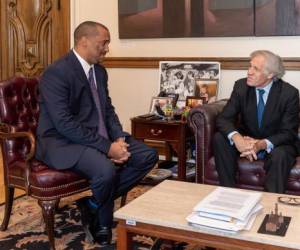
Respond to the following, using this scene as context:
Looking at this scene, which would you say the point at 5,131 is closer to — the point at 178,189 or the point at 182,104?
the point at 178,189

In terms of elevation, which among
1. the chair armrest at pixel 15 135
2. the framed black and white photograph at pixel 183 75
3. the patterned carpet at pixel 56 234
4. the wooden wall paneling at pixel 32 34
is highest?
the wooden wall paneling at pixel 32 34

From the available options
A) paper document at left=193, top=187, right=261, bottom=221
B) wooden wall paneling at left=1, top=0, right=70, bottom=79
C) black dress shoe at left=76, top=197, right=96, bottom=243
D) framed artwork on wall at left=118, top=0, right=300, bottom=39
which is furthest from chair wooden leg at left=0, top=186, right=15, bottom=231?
wooden wall paneling at left=1, top=0, right=70, bottom=79

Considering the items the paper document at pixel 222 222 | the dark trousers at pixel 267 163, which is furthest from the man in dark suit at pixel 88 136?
the paper document at pixel 222 222

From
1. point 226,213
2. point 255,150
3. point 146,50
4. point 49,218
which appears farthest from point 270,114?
point 146,50

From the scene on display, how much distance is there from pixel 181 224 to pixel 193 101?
2.18 metres

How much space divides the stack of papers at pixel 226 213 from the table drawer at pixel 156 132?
1.60 m

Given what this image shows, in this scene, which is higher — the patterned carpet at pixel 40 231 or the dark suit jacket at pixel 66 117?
the dark suit jacket at pixel 66 117

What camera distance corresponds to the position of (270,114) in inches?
124

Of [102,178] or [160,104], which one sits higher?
[160,104]

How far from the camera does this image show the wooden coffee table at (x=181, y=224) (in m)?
1.78

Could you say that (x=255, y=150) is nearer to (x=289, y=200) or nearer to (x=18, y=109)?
(x=289, y=200)

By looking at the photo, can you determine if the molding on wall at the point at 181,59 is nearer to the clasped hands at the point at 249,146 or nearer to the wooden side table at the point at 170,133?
the wooden side table at the point at 170,133

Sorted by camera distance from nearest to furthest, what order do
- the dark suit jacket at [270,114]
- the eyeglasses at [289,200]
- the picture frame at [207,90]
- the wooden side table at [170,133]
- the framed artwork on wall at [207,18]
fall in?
1. the eyeglasses at [289,200]
2. the dark suit jacket at [270,114]
3. the wooden side table at [170,133]
4. the framed artwork on wall at [207,18]
5. the picture frame at [207,90]

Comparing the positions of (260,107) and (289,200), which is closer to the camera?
(289,200)
